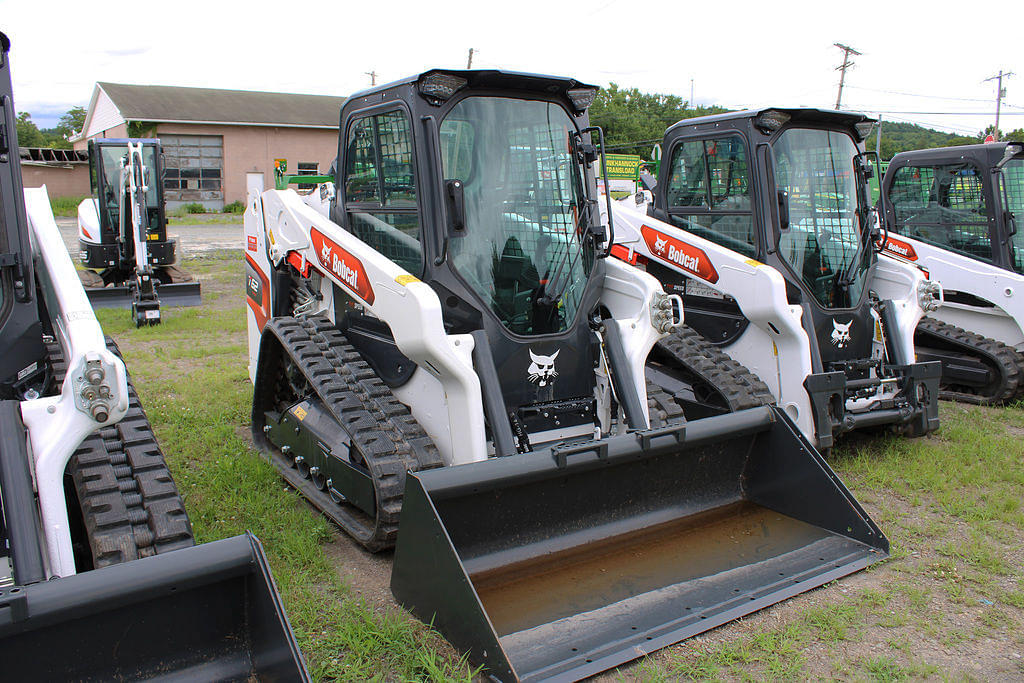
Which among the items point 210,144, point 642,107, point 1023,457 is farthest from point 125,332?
point 642,107

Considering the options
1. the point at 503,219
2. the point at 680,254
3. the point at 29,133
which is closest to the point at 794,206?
the point at 680,254

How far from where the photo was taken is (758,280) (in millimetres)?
5516

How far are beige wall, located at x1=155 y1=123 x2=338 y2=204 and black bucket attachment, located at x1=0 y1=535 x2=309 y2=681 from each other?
108 feet

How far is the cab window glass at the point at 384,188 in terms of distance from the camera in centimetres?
437

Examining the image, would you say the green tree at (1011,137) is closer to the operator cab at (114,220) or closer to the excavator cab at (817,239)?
the excavator cab at (817,239)

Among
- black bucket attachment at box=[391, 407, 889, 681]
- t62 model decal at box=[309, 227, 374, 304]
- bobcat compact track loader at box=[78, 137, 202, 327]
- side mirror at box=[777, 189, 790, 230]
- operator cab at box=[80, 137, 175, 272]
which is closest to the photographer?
black bucket attachment at box=[391, 407, 889, 681]

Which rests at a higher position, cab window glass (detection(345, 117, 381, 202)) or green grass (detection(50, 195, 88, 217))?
cab window glass (detection(345, 117, 381, 202))

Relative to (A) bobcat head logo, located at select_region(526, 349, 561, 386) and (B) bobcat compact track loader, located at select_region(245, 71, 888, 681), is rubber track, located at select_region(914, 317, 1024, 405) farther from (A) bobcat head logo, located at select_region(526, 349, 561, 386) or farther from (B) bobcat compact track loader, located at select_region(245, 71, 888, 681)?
(A) bobcat head logo, located at select_region(526, 349, 561, 386)

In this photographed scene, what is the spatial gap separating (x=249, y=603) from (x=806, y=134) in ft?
16.6

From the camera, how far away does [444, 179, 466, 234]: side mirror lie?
162 inches

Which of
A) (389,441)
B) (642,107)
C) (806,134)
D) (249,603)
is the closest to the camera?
(249,603)

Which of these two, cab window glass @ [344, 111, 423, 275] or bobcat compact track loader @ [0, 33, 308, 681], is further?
cab window glass @ [344, 111, 423, 275]

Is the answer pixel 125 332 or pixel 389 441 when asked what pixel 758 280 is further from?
pixel 125 332

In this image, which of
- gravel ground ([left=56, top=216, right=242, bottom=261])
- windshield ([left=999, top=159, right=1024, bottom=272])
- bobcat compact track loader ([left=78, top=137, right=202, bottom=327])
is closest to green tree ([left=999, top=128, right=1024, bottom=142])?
windshield ([left=999, top=159, right=1024, bottom=272])
